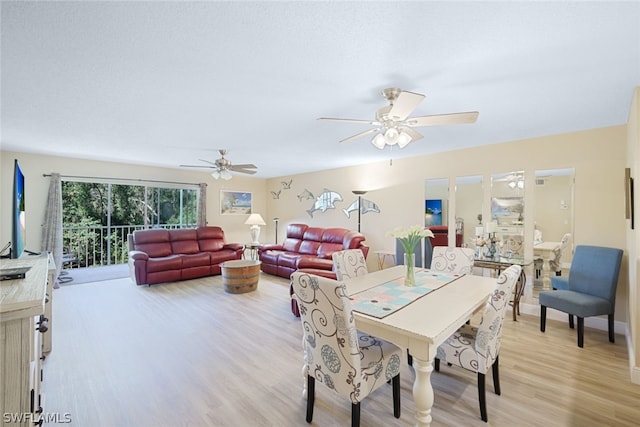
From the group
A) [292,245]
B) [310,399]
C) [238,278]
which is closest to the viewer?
[310,399]

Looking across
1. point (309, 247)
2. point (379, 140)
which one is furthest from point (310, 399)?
point (309, 247)

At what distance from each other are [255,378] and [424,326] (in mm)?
1526

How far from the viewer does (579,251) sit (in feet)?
10.5

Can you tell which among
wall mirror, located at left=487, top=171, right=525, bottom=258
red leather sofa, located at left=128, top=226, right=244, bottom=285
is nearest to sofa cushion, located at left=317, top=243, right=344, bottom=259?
red leather sofa, located at left=128, top=226, right=244, bottom=285

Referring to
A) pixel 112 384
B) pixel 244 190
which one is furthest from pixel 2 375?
pixel 244 190

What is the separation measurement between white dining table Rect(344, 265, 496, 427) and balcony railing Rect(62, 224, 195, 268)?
21.5 feet

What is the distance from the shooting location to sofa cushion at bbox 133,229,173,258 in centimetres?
534

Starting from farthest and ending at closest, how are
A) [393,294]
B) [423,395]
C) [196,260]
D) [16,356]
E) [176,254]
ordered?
[176,254], [196,260], [393,294], [423,395], [16,356]

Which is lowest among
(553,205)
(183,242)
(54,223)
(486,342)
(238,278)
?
(238,278)

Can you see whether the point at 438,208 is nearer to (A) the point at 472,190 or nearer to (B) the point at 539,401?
(A) the point at 472,190

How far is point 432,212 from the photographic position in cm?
469

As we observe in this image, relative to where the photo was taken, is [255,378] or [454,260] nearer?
[255,378]

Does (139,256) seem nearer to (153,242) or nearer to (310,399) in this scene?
(153,242)

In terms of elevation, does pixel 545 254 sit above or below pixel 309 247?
above
